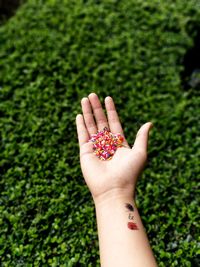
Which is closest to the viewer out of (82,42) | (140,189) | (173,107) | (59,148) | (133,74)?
(140,189)

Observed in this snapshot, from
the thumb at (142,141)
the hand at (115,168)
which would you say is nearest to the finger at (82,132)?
the hand at (115,168)

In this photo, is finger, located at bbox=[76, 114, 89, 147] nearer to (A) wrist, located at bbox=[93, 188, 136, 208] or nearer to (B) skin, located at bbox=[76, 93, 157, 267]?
(B) skin, located at bbox=[76, 93, 157, 267]

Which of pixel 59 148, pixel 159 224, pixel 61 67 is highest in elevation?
pixel 61 67

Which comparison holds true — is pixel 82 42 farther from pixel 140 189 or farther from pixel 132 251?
pixel 132 251

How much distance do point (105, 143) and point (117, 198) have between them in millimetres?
631

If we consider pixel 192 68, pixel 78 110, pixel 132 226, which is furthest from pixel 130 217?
pixel 192 68

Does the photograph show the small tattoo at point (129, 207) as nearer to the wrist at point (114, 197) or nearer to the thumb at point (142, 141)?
the wrist at point (114, 197)

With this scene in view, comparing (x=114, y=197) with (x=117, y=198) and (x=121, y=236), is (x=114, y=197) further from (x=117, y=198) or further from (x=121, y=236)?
(x=121, y=236)

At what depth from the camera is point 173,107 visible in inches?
205

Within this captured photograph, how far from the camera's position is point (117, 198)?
2.95 meters

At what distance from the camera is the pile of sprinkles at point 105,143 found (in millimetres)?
3350

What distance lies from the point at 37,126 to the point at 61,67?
1187 mm

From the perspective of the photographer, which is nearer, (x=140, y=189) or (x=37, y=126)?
(x=140, y=189)

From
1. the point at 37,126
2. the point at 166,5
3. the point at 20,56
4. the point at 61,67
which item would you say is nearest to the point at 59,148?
the point at 37,126
